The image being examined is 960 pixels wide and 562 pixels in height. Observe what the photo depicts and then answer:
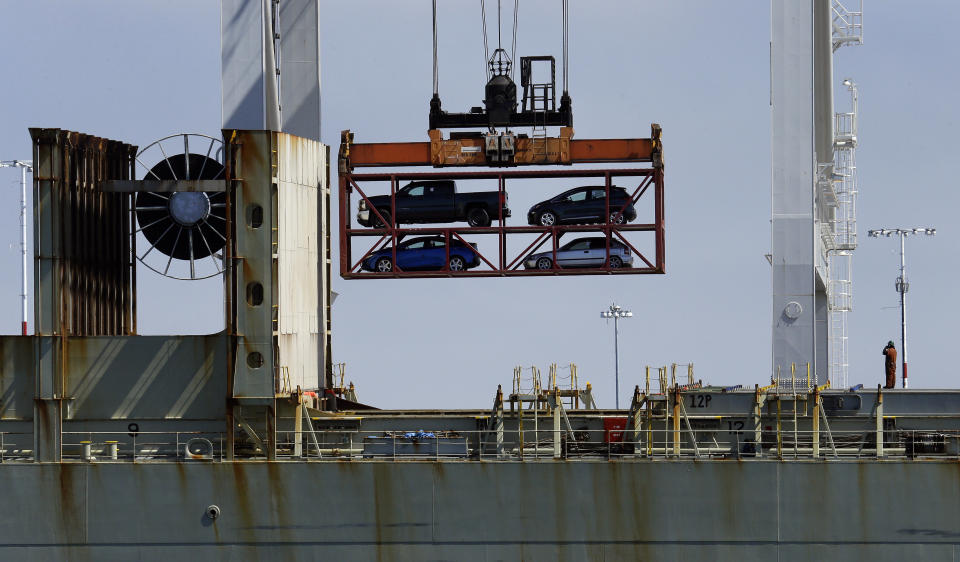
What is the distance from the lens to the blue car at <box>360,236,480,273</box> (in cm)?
4156

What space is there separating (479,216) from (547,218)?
6.80 ft

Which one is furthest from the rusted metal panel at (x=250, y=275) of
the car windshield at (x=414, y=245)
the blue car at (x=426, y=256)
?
the car windshield at (x=414, y=245)

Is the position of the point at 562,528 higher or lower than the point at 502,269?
lower

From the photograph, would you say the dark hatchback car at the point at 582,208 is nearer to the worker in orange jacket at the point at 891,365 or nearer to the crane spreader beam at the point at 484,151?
the crane spreader beam at the point at 484,151

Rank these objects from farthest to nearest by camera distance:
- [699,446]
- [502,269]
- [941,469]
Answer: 1. [502,269]
2. [699,446]
3. [941,469]

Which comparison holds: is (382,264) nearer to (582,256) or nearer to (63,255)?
(582,256)

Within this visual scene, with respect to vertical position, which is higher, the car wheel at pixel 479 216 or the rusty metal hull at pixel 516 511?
the car wheel at pixel 479 216

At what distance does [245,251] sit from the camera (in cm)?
3344

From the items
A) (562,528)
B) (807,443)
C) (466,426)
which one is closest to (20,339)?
(466,426)

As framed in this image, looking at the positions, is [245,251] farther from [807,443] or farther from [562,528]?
[807,443]

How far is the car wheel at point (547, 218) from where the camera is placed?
41344 mm

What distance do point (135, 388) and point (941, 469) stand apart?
1986 cm

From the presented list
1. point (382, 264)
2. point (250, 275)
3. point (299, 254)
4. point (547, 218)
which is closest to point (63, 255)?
point (250, 275)

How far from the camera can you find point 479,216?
41.6m
